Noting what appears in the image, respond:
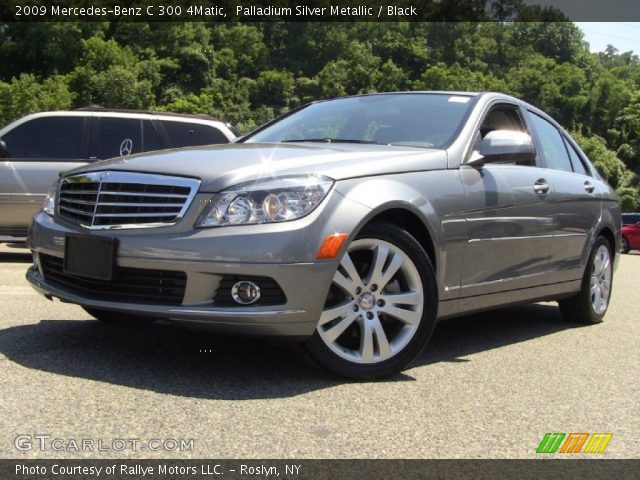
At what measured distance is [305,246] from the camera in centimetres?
365

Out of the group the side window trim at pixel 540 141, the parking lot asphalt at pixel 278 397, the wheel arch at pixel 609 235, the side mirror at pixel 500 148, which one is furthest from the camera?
the wheel arch at pixel 609 235

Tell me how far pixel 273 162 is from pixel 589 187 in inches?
122

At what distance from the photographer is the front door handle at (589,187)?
6055 millimetres

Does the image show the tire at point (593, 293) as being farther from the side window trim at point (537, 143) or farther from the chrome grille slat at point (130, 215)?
the chrome grille slat at point (130, 215)

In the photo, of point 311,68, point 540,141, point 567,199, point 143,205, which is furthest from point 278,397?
point 311,68

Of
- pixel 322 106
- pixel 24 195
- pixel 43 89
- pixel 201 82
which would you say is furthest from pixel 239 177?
pixel 201 82

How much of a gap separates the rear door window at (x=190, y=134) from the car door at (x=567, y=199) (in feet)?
17.5

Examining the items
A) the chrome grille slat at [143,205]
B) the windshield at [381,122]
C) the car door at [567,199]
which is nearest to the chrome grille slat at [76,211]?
the chrome grille slat at [143,205]

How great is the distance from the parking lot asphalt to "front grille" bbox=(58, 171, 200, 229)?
519 millimetres

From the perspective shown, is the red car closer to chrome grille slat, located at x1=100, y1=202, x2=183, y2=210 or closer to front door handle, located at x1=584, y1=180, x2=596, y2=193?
front door handle, located at x1=584, y1=180, x2=596, y2=193

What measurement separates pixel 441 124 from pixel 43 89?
270ft

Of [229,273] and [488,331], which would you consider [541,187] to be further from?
[229,273]

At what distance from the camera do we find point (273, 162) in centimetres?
395

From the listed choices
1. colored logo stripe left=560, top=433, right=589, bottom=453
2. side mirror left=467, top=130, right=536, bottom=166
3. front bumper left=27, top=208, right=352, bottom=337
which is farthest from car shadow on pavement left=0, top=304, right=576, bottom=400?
side mirror left=467, top=130, right=536, bottom=166
